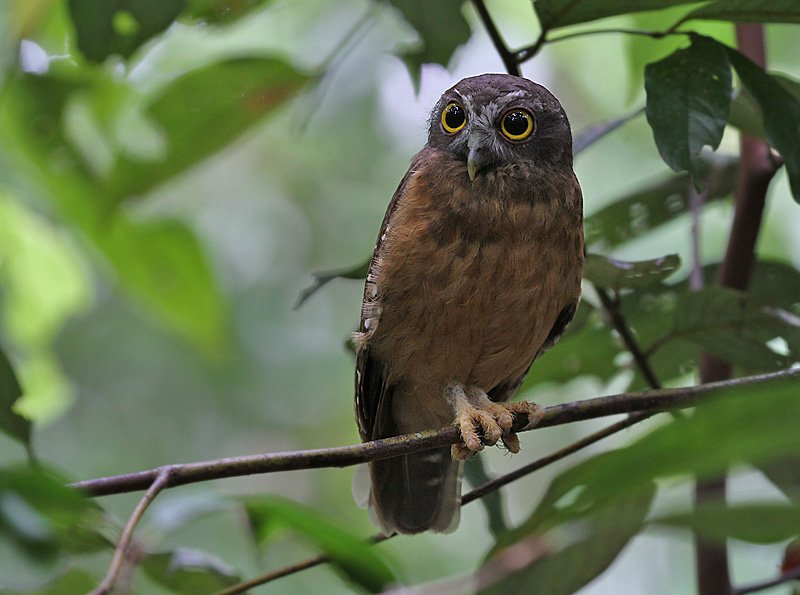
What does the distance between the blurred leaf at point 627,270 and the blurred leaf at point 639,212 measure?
0.49m

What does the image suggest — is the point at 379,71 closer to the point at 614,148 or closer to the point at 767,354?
the point at 614,148

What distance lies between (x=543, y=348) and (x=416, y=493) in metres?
0.63

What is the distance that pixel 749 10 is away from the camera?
6.08ft

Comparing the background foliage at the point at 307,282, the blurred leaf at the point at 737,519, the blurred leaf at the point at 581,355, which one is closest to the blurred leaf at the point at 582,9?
the background foliage at the point at 307,282

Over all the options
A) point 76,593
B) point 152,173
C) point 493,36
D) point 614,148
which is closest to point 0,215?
point 152,173

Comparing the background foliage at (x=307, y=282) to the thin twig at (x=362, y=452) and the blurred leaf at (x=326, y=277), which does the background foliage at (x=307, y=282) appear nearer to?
the thin twig at (x=362, y=452)

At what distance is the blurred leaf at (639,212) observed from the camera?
2577 mm

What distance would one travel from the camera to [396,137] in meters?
7.66

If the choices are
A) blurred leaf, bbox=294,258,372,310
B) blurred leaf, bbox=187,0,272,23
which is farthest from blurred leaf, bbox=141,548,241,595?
blurred leaf, bbox=187,0,272,23

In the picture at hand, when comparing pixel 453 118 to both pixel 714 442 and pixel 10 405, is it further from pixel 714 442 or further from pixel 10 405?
pixel 714 442

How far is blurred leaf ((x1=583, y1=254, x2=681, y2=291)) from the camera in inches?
80.4

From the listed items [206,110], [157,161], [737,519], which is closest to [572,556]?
[737,519]

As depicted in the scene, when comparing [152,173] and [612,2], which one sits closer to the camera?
[612,2]

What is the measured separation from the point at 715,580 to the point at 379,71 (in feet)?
18.0
